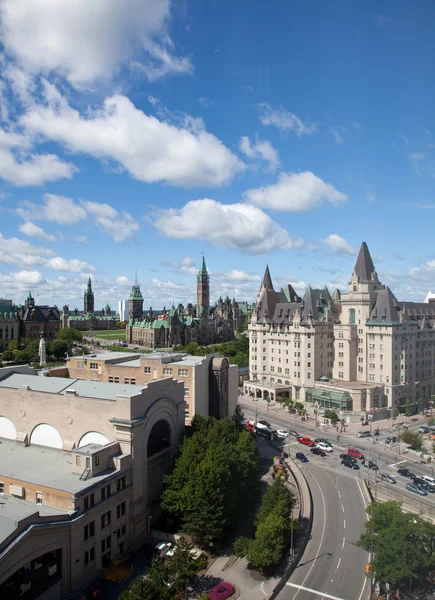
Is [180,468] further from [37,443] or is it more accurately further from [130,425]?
[37,443]

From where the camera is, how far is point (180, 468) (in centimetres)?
4838

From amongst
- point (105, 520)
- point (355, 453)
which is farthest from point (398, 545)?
point (355, 453)

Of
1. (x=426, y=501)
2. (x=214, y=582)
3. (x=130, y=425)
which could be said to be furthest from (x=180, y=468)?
(x=426, y=501)

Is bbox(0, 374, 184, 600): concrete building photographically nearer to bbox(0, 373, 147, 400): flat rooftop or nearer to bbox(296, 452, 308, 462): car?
bbox(0, 373, 147, 400): flat rooftop

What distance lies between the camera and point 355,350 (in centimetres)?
10256

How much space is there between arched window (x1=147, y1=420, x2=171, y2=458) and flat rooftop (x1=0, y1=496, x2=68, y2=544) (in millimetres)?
13869

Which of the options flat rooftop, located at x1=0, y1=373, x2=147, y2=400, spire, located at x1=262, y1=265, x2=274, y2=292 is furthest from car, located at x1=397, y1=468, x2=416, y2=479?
spire, located at x1=262, y1=265, x2=274, y2=292

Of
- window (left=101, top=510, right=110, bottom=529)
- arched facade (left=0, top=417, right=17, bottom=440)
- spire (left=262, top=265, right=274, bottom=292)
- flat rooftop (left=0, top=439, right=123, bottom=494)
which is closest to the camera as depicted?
flat rooftop (left=0, top=439, right=123, bottom=494)

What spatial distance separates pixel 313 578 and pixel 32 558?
23024mm

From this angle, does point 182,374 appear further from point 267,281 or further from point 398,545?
point 267,281

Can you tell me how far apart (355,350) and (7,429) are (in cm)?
7415

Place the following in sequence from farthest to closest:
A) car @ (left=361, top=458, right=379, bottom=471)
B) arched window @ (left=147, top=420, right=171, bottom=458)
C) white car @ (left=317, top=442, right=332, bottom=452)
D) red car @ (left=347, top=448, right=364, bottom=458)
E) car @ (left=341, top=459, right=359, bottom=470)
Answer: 1. white car @ (left=317, top=442, right=332, bottom=452)
2. red car @ (left=347, top=448, right=364, bottom=458)
3. car @ (left=341, top=459, right=359, bottom=470)
4. car @ (left=361, top=458, right=379, bottom=471)
5. arched window @ (left=147, top=420, right=171, bottom=458)

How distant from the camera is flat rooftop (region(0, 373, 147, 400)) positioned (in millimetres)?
50347

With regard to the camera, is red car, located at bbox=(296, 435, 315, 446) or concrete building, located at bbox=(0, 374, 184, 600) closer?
concrete building, located at bbox=(0, 374, 184, 600)
